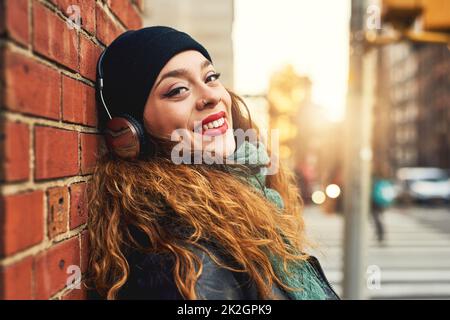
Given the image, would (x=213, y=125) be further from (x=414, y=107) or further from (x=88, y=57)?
(x=414, y=107)

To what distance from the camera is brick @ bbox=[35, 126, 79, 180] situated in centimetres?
105

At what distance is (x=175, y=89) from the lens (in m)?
1.47

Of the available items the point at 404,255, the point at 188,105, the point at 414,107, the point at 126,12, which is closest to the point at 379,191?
the point at 404,255

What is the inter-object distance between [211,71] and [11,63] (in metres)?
0.72

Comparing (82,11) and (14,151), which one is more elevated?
(82,11)

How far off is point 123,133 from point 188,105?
0.19m

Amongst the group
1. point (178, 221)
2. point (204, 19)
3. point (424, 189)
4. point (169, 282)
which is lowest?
point (424, 189)

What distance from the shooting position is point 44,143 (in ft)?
3.52

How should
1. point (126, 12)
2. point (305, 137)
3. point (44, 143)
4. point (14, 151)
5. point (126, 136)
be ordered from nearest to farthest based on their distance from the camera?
point (14, 151) → point (44, 143) → point (126, 136) → point (126, 12) → point (305, 137)

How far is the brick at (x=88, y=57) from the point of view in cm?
139

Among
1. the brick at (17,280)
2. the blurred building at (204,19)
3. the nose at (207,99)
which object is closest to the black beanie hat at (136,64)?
the nose at (207,99)

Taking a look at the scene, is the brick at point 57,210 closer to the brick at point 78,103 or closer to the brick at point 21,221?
the brick at point 21,221
